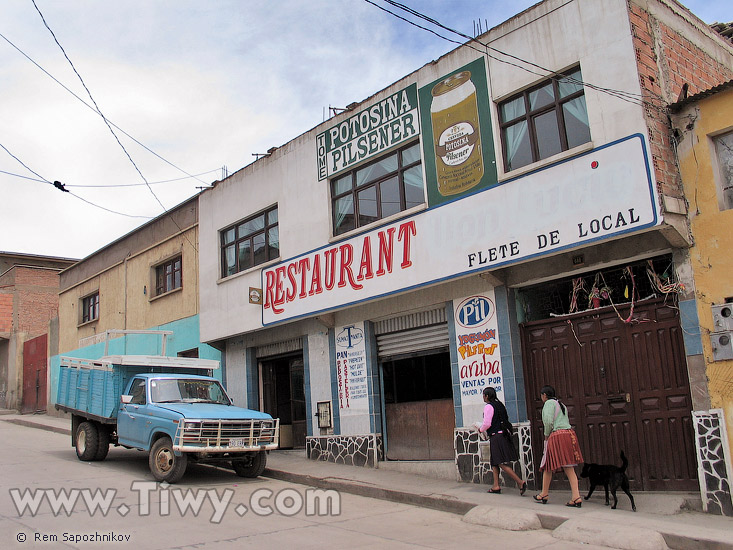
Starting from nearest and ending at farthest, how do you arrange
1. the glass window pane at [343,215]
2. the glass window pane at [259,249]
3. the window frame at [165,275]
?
1. the glass window pane at [343,215]
2. the glass window pane at [259,249]
3. the window frame at [165,275]

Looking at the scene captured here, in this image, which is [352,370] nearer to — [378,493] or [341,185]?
[378,493]

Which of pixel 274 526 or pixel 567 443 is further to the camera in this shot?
pixel 567 443

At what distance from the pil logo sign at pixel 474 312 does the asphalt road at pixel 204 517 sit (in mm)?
3374

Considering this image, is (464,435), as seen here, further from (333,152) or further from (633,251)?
(333,152)

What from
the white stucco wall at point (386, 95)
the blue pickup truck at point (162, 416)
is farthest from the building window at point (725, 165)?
the blue pickup truck at point (162, 416)

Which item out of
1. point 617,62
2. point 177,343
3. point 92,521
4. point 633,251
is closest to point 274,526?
point 92,521

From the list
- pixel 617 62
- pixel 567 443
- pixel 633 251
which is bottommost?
pixel 567 443

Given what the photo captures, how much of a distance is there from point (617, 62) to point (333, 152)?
653 centimetres

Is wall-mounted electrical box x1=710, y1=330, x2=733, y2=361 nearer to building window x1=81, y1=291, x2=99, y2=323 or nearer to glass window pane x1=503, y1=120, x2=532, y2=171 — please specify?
glass window pane x1=503, y1=120, x2=532, y2=171

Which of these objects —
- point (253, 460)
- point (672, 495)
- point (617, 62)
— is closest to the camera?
point (672, 495)

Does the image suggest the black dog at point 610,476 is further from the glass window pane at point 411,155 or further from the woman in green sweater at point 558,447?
the glass window pane at point 411,155

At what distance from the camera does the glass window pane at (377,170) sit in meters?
13.5

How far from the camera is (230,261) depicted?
57.8ft

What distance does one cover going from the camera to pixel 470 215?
37.2ft
